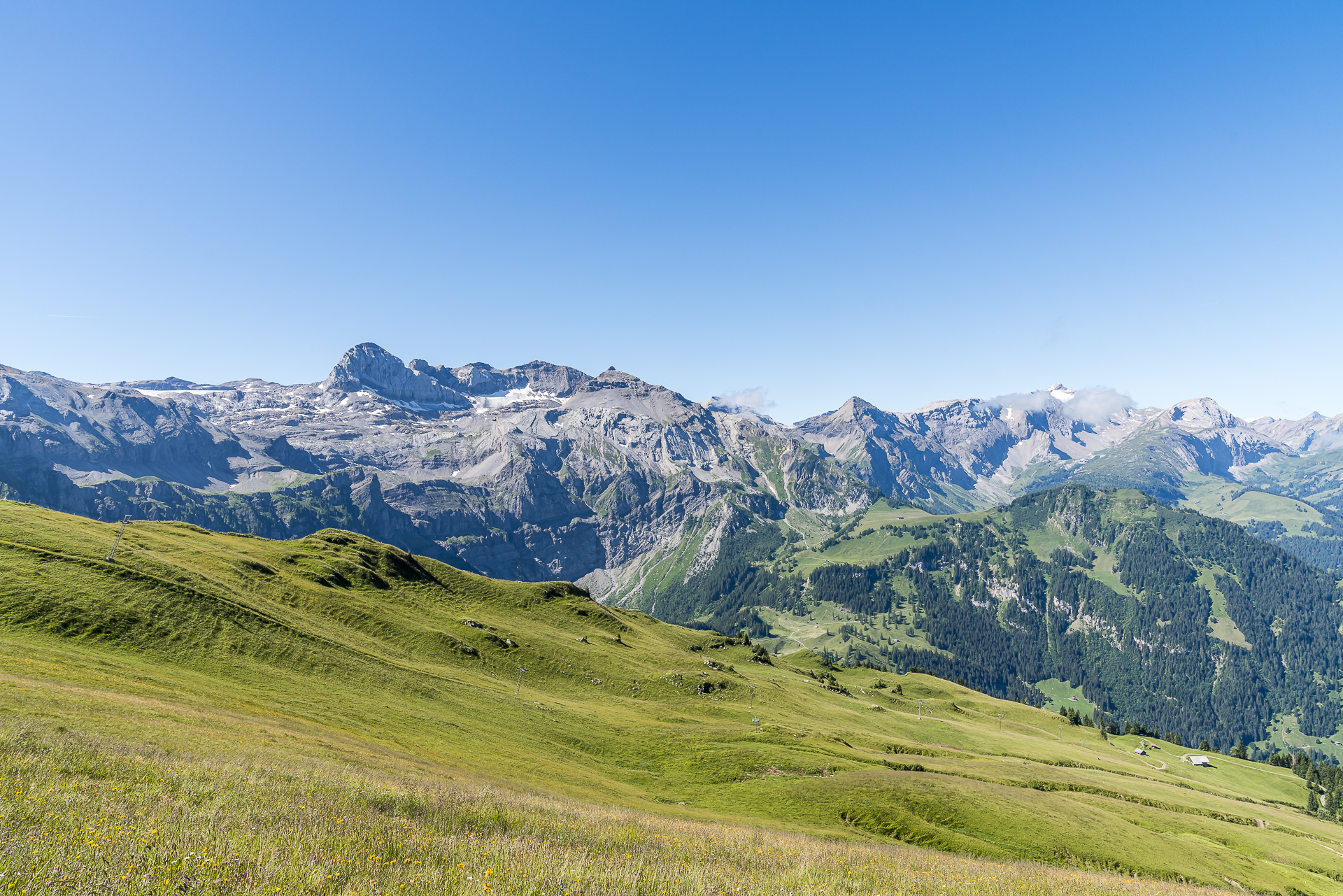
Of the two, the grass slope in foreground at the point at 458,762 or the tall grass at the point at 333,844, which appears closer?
the tall grass at the point at 333,844

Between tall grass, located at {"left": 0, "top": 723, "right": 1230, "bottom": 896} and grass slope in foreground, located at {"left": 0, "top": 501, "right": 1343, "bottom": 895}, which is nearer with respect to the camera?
tall grass, located at {"left": 0, "top": 723, "right": 1230, "bottom": 896}

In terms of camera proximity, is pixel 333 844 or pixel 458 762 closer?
pixel 333 844

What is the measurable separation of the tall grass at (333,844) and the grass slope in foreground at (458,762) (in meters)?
0.11

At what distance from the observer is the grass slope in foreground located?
500 inches

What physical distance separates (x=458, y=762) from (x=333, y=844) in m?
44.6

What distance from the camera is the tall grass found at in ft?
32.4

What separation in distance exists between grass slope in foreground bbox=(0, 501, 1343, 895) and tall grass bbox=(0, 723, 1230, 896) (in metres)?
0.11

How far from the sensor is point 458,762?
2009 inches

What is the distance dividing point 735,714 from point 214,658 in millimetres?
85511

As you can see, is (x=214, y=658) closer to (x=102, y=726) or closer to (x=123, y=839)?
(x=102, y=726)

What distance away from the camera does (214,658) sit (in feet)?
211

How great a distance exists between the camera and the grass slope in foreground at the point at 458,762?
12.7 meters

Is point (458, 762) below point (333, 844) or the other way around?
below

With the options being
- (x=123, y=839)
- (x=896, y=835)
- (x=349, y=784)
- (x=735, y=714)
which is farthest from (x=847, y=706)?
(x=123, y=839)
